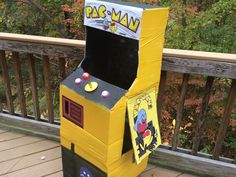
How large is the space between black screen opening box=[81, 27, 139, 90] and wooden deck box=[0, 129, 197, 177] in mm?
768

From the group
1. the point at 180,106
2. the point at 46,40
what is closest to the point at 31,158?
the point at 46,40

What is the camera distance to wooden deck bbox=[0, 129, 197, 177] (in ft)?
7.23

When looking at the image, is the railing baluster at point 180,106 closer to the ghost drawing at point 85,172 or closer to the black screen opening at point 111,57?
the black screen opening at point 111,57

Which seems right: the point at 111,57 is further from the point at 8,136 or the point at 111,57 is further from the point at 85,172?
the point at 8,136

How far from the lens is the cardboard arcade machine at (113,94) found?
60.9 inches

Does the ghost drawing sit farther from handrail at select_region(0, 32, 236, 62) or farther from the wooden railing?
handrail at select_region(0, 32, 236, 62)

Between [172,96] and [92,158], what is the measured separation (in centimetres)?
348

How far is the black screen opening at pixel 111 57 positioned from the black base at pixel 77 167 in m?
0.52

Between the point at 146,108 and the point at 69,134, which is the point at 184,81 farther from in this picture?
the point at 69,134

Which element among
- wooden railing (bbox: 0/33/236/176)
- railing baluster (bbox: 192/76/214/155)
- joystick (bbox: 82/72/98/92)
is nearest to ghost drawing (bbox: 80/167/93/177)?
joystick (bbox: 82/72/98/92)

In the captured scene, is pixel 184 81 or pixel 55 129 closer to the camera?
pixel 184 81

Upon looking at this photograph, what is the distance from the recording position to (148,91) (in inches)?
69.1


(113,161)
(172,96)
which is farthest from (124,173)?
(172,96)

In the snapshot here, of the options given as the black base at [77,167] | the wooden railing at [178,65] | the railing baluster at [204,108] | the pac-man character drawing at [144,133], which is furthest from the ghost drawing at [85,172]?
the railing baluster at [204,108]
